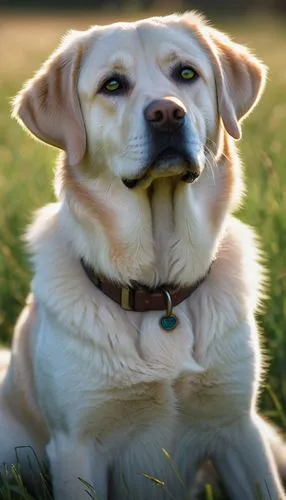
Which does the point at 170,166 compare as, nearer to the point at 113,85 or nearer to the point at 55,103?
the point at 113,85

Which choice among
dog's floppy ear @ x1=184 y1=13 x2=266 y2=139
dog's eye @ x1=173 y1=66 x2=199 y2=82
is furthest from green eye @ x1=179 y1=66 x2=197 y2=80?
dog's floppy ear @ x1=184 y1=13 x2=266 y2=139

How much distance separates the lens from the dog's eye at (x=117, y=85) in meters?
3.25

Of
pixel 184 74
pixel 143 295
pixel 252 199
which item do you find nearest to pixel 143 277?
pixel 143 295

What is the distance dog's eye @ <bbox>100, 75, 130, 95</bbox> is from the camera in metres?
3.25

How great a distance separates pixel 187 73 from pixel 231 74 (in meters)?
0.23

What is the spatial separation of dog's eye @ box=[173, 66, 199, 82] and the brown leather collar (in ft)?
2.34

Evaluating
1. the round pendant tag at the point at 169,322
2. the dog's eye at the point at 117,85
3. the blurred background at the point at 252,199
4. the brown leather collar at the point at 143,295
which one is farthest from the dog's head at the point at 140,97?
the blurred background at the point at 252,199

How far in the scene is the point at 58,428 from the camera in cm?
324

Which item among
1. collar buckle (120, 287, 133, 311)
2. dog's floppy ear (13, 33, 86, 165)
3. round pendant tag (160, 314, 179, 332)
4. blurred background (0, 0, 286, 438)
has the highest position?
dog's floppy ear (13, 33, 86, 165)

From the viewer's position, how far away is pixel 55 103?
10.9 feet

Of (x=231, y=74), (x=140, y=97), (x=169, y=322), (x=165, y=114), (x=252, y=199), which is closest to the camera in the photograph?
(x=165, y=114)

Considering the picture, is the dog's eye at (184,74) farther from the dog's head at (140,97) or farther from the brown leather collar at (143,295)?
the brown leather collar at (143,295)

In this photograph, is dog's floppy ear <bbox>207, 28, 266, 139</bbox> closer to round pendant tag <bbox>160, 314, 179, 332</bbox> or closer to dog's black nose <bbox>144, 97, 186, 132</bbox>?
dog's black nose <bbox>144, 97, 186, 132</bbox>

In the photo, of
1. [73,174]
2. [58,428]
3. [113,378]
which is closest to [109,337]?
[113,378]
